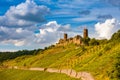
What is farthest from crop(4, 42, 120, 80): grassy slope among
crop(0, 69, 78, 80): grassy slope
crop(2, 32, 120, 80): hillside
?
crop(0, 69, 78, 80): grassy slope

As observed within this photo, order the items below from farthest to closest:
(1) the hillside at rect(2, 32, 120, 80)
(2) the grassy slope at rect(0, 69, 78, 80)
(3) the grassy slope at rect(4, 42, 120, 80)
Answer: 1. (2) the grassy slope at rect(0, 69, 78, 80)
2. (3) the grassy slope at rect(4, 42, 120, 80)
3. (1) the hillside at rect(2, 32, 120, 80)

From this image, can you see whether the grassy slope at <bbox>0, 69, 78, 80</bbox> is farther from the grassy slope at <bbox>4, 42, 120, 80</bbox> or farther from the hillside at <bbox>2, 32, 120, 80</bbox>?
the grassy slope at <bbox>4, 42, 120, 80</bbox>

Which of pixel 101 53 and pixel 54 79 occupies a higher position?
pixel 101 53

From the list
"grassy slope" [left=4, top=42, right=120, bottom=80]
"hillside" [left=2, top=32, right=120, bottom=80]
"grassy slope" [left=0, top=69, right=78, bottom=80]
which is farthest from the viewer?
"grassy slope" [left=0, top=69, right=78, bottom=80]

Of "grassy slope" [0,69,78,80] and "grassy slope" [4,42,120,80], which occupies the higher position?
"grassy slope" [4,42,120,80]

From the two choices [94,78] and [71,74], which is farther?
[71,74]

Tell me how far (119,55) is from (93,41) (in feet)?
402

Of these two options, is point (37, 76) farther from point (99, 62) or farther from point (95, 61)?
point (99, 62)

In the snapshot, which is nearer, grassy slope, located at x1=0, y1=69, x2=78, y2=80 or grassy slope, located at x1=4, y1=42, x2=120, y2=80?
grassy slope, located at x1=4, y1=42, x2=120, y2=80

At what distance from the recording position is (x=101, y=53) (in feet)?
324

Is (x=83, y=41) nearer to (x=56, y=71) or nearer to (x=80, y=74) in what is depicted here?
(x=56, y=71)

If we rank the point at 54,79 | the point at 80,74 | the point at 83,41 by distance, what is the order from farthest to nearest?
the point at 83,41 < the point at 54,79 < the point at 80,74

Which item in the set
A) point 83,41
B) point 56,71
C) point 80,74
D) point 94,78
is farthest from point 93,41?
point 94,78

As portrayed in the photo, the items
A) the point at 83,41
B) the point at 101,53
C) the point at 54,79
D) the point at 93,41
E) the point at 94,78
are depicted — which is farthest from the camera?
the point at 83,41
